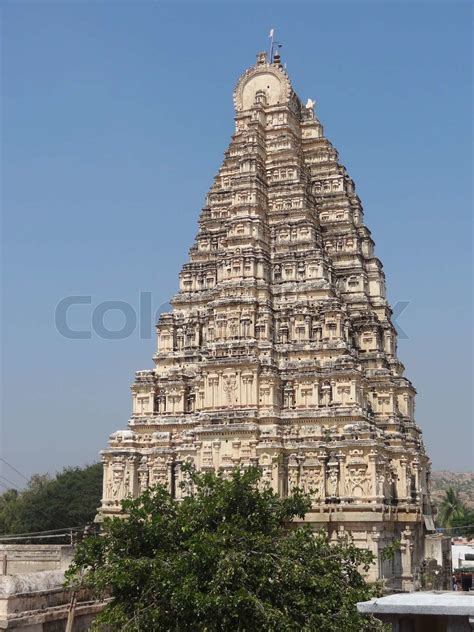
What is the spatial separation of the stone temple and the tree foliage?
66.7 feet

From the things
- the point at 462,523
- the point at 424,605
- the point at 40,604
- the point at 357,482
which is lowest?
the point at 40,604

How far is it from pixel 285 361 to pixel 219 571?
22.7 metres

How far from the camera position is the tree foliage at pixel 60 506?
6019 cm

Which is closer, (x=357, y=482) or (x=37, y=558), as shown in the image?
(x=37, y=558)

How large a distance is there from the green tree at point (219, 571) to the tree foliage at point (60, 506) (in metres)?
39.0

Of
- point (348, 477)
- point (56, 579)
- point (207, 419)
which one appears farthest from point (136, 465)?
point (56, 579)

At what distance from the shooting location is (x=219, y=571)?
19125 mm

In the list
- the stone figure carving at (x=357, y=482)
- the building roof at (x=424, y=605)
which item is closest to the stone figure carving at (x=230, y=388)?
the stone figure carving at (x=357, y=482)

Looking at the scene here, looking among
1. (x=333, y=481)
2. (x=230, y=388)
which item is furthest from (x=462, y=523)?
(x=230, y=388)

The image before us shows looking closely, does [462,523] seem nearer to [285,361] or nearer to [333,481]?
[285,361]

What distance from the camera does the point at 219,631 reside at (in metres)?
19.1

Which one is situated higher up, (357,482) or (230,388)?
(230,388)

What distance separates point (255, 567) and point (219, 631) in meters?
1.78

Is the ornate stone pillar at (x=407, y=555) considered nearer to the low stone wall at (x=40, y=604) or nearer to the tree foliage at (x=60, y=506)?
the low stone wall at (x=40, y=604)
